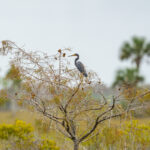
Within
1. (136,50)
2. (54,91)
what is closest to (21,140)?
(54,91)

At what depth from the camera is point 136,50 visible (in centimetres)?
2883

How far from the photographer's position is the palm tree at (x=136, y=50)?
28562 millimetres

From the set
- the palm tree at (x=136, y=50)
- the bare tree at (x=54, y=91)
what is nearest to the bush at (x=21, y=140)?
the bare tree at (x=54, y=91)

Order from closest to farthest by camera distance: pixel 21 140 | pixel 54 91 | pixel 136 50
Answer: pixel 54 91, pixel 21 140, pixel 136 50

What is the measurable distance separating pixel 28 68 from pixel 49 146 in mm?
3222

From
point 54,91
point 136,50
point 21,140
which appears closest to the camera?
point 54,91

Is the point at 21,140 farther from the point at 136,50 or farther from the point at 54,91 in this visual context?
the point at 136,50

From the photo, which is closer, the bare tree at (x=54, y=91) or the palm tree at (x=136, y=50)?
the bare tree at (x=54, y=91)

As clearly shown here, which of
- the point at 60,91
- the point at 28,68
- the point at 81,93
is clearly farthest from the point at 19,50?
the point at 81,93

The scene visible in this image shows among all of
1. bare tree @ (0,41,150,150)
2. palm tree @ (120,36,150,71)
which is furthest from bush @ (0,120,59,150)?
palm tree @ (120,36,150,71)

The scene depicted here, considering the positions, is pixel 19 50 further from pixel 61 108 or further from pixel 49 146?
pixel 49 146

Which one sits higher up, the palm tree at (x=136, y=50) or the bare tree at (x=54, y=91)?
the palm tree at (x=136, y=50)

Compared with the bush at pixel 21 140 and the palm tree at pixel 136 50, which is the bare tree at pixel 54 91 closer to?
the bush at pixel 21 140

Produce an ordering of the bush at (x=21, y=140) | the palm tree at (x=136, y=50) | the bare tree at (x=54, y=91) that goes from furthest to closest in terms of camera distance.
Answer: the palm tree at (x=136, y=50) → the bush at (x=21, y=140) → the bare tree at (x=54, y=91)
